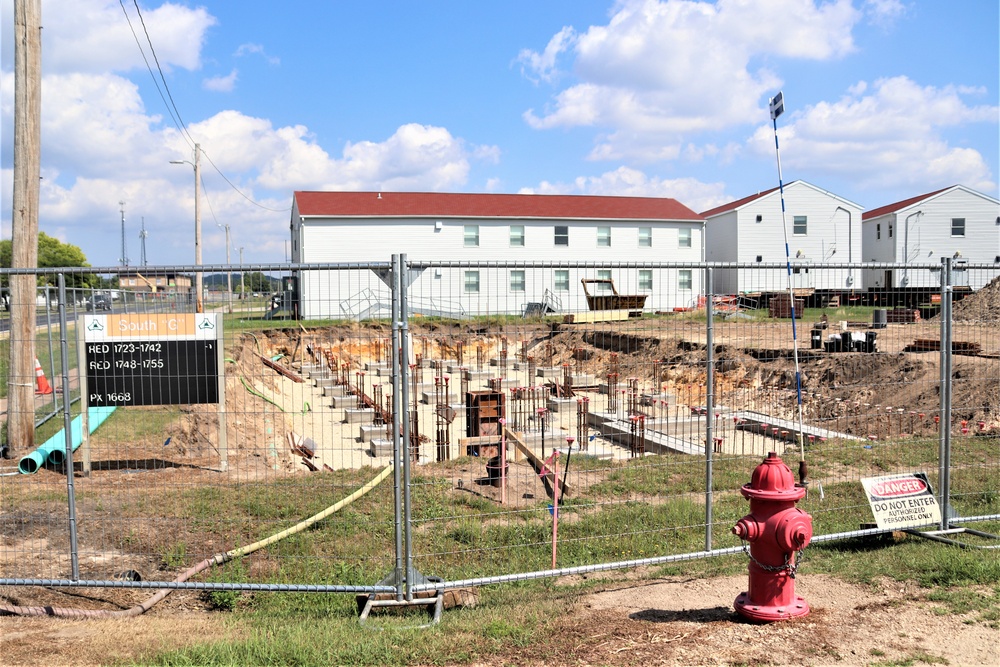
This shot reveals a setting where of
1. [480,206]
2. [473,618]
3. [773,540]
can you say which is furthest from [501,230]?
[773,540]

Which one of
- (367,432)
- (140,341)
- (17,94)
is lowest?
(367,432)

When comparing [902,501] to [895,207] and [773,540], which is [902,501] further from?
[895,207]

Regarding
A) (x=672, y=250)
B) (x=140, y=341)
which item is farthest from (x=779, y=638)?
(x=672, y=250)

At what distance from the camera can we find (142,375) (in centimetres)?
637

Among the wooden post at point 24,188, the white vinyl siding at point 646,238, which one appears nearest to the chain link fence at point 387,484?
the wooden post at point 24,188

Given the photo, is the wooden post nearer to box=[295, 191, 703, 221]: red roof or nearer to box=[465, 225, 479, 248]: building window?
box=[295, 191, 703, 221]: red roof

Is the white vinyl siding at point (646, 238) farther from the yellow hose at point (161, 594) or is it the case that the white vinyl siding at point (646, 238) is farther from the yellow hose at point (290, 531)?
the yellow hose at point (161, 594)

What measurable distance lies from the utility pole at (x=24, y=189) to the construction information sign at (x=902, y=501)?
9.94 meters

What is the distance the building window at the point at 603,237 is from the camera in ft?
135

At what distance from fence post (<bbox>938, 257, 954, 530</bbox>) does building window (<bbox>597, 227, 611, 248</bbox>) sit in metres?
34.9

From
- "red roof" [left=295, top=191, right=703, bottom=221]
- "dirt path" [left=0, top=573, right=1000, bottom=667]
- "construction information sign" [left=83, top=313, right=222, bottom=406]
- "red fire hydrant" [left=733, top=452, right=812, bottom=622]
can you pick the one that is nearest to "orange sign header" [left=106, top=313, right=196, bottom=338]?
"construction information sign" [left=83, top=313, right=222, bottom=406]

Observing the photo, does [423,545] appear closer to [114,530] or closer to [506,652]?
[506,652]

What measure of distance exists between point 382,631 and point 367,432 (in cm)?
1149

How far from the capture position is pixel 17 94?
9.86m
